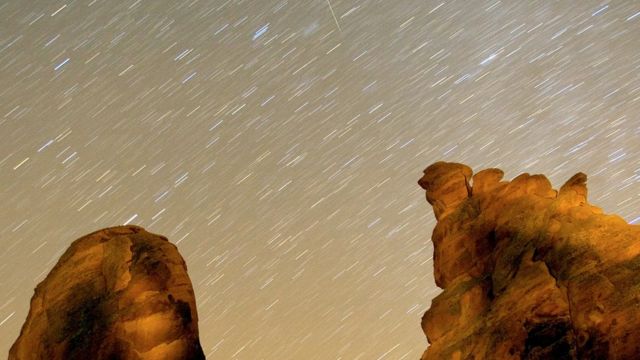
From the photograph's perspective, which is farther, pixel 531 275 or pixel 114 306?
pixel 114 306

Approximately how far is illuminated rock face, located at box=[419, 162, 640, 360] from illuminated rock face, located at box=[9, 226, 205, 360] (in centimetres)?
745

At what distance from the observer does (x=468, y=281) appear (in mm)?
22219

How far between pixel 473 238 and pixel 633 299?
7.17 m

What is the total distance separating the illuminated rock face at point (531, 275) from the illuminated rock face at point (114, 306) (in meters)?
7.45

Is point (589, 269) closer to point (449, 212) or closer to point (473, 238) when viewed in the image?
point (473, 238)

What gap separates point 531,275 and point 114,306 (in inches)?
470

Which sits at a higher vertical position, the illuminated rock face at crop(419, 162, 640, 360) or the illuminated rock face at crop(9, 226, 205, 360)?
the illuminated rock face at crop(9, 226, 205, 360)

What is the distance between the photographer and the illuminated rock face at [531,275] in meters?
17.1

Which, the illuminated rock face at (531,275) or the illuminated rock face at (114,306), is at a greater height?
the illuminated rock face at (114,306)

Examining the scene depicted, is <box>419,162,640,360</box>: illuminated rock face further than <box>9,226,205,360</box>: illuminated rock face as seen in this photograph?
No

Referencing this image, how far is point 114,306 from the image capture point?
22109mm

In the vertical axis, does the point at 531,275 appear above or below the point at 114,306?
below

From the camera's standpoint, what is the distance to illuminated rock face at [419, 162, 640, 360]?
1709cm

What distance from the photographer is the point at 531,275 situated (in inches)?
757
